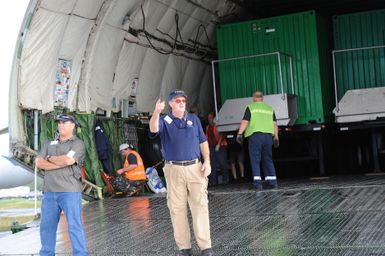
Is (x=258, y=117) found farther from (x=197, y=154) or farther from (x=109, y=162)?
(x=197, y=154)

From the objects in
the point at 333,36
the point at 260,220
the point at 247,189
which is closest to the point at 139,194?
the point at 247,189

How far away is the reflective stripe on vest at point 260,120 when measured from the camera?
11836 mm

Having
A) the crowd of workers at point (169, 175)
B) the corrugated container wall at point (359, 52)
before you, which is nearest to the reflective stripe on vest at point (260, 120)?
the corrugated container wall at point (359, 52)

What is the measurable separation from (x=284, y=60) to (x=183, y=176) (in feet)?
28.6

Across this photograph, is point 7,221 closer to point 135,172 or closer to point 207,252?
point 135,172

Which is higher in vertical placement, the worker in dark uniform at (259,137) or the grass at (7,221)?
the worker in dark uniform at (259,137)

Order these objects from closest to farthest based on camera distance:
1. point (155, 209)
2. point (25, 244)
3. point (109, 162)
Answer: point (25, 244), point (155, 209), point (109, 162)

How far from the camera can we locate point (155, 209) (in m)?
10.2

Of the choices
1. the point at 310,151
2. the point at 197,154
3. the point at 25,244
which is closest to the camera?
the point at 197,154

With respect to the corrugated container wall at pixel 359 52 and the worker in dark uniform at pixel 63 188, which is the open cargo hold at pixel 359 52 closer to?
the corrugated container wall at pixel 359 52

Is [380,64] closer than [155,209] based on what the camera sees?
No

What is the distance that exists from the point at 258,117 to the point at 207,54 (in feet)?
16.6

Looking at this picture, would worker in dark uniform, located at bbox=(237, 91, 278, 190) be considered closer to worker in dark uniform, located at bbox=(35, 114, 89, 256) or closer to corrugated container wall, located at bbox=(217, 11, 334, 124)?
corrugated container wall, located at bbox=(217, 11, 334, 124)

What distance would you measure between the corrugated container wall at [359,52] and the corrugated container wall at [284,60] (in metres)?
0.30
